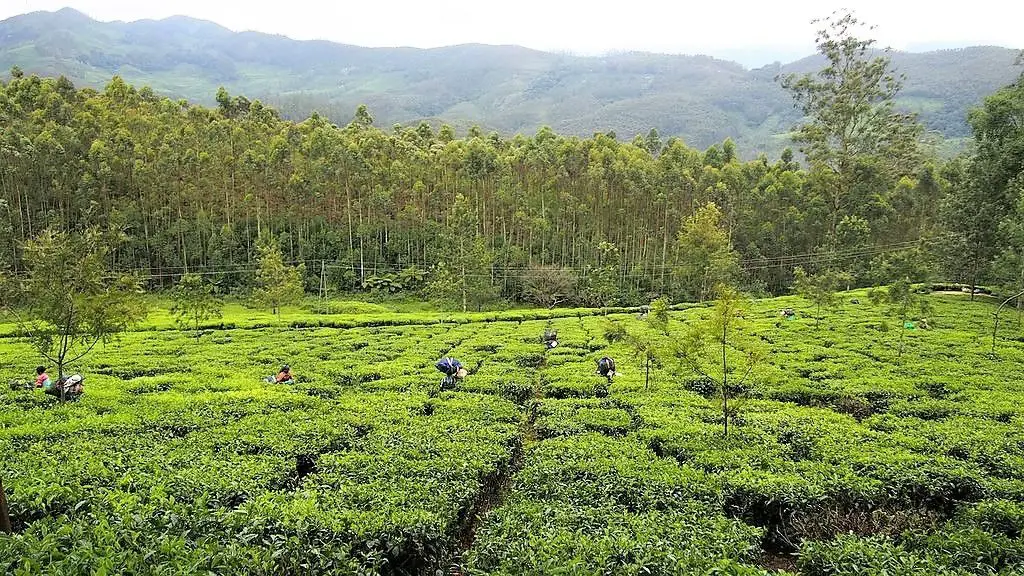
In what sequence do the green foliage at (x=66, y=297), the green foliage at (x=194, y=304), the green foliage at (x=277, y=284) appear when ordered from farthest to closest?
the green foliage at (x=277, y=284)
the green foliage at (x=194, y=304)
the green foliage at (x=66, y=297)

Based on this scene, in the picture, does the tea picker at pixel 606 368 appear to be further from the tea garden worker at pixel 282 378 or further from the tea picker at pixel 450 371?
the tea garden worker at pixel 282 378

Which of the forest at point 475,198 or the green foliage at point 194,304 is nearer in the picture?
the green foliage at point 194,304

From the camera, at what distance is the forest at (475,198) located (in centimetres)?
4672

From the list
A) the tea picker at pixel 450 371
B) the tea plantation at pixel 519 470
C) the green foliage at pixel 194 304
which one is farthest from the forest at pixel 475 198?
the tea plantation at pixel 519 470

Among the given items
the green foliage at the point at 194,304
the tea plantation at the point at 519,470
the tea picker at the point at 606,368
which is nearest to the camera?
the tea plantation at the point at 519,470

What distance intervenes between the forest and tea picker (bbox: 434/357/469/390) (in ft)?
85.2

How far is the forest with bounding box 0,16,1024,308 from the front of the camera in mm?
46719

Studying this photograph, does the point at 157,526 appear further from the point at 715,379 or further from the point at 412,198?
the point at 412,198

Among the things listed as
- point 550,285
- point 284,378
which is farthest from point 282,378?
point 550,285

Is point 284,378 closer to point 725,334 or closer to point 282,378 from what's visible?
point 282,378

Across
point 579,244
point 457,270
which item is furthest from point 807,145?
point 457,270

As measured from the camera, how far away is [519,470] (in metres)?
10.6

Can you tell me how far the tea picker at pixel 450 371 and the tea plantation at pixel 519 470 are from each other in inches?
17.5

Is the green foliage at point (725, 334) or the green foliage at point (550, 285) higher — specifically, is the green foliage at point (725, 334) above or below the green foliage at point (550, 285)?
above
